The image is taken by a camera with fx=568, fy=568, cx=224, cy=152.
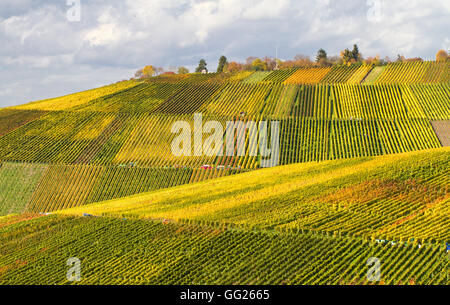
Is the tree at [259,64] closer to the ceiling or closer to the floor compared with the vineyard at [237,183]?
closer to the ceiling

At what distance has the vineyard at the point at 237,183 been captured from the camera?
121 ft

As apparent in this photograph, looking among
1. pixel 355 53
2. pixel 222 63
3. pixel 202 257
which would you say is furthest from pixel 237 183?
pixel 222 63

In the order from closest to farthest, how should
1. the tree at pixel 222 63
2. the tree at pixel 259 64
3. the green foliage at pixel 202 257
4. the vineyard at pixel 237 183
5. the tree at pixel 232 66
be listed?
the green foliage at pixel 202 257
the vineyard at pixel 237 183
the tree at pixel 259 64
the tree at pixel 232 66
the tree at pixel 222 63

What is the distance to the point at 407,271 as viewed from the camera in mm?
33375

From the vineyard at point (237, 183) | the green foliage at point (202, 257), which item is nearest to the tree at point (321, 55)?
the vineyard at point (237, 183)

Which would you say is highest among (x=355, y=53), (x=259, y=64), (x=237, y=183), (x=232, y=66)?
(x=355, y=53)

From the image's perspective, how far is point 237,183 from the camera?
58.5 m

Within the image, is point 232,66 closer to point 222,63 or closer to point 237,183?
Result: point 222,63

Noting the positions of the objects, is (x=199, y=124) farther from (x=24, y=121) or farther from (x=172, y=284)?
(x=172, y=284)

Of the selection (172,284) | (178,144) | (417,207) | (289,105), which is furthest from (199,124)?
(172,284)

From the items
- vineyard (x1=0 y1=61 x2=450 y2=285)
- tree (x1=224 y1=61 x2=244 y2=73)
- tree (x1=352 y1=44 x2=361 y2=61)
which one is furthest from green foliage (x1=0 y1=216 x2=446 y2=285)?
tree (x1=352 y1=44 x2=361 y2=61)

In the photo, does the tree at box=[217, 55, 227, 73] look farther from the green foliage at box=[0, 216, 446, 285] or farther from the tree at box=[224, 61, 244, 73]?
the green foliage at box=[0, 216, 446, 285]

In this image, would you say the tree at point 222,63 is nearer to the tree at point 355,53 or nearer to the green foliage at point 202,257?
the tree at point 355,53

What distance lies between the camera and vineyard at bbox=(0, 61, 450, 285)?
36.8 meters
